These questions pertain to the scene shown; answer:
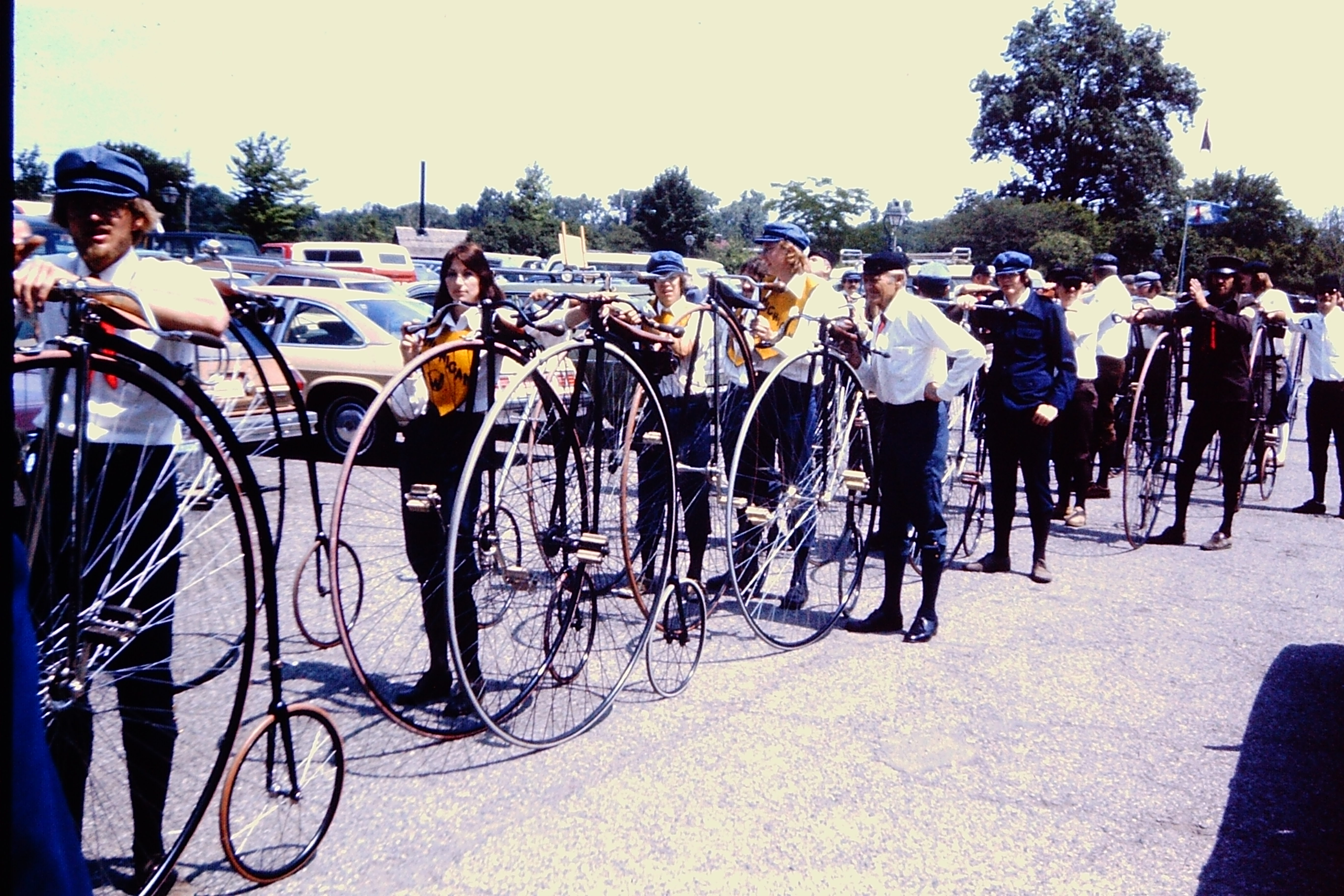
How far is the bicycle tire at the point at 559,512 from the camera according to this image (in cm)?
451

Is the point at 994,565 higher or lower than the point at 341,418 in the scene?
lower

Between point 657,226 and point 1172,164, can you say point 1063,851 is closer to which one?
point 657,226

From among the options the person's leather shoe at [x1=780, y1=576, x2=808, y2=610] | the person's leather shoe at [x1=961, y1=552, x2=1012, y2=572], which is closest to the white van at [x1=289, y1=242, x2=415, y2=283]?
the person's leather shoe at [x1=961, y1=552, x2=1012, y2=572]

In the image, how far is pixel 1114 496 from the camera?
1194 centimetres

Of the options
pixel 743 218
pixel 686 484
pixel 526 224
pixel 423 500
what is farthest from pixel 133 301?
pixel 743 218

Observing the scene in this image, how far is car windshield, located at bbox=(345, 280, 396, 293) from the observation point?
51.2ft

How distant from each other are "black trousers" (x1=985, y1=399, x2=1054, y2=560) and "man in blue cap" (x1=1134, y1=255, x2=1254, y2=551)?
→ 5.63 ft

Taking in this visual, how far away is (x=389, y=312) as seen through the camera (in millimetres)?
12602

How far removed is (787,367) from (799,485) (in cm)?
66

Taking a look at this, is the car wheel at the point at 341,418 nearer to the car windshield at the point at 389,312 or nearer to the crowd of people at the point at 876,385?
the car windshield at the point at 389,312

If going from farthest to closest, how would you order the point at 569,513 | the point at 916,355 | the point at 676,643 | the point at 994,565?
1. the point at 994,565
2. the point at 916,355
3. the point at 676,643
4. the point at 569,513

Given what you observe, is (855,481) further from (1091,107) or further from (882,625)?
(1091,107)

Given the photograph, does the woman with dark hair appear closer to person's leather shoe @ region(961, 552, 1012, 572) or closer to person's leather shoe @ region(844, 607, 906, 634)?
person's leather shoe @ region(844, 607, 906, 634)

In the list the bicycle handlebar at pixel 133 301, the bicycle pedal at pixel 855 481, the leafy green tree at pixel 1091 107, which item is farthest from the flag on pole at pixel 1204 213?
the leafy green tree at pixel 1091 107
